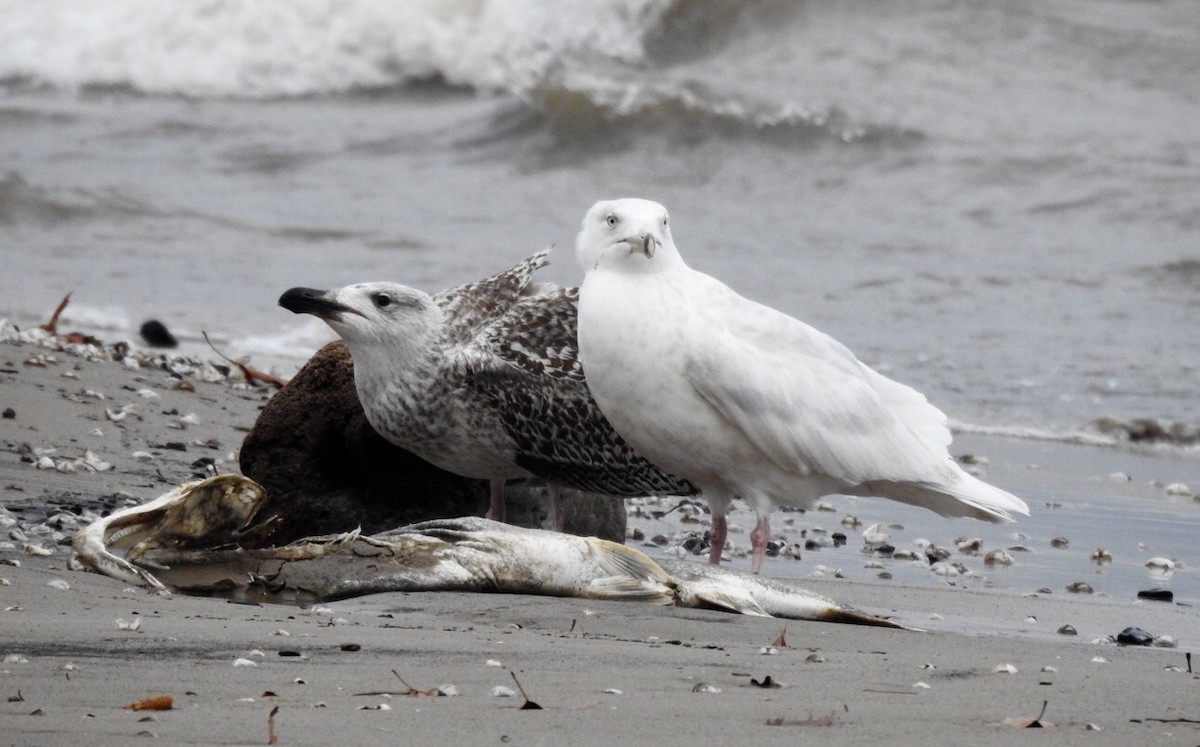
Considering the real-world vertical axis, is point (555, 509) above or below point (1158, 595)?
below

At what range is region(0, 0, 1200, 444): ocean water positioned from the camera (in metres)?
12.0

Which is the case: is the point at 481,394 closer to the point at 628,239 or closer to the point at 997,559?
the point at 628,239

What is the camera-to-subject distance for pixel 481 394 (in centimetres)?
582

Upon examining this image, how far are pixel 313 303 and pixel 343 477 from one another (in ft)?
2.55

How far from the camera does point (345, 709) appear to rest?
10.7ft

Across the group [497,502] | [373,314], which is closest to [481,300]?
[373,314]

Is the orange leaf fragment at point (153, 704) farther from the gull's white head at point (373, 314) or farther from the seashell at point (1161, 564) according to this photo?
the seashell at point (1161, 564)

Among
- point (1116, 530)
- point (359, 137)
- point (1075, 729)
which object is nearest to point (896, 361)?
point (1116, 530)

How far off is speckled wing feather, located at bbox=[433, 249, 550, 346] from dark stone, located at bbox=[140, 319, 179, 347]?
4.79 metres

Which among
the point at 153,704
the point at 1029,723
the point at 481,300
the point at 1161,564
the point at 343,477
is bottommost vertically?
the point at 153,704

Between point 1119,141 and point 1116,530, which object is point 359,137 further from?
point 1116,530

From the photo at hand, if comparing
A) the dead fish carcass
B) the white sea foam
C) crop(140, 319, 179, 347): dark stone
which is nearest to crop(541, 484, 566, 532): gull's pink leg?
the dead fish carcass

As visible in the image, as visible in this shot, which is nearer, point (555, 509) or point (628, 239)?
point (628, 239)

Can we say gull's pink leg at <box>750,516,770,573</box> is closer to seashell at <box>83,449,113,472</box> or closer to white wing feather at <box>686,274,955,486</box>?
white wing feather at <box>686,274,955,486</box>
